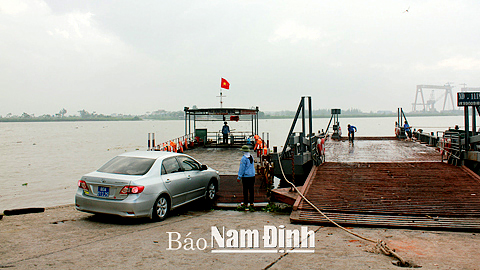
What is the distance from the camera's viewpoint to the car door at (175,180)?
7.77 meters

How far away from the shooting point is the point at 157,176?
24.6 feet

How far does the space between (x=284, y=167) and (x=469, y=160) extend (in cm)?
599

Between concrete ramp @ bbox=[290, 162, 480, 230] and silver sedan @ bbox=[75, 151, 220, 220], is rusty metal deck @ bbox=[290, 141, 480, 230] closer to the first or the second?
concrete ramp @ bbox=[290, 162, 480, 230]

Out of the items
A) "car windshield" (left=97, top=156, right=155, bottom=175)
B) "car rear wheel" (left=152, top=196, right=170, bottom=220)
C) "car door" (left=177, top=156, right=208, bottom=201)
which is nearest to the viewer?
"car rear wheel" (left=152, top=196, right=170, bottom=220)

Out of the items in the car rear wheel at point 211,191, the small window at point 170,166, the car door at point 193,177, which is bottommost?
the car rear wheel at point 211,191

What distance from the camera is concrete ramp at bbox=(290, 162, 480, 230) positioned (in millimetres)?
6973

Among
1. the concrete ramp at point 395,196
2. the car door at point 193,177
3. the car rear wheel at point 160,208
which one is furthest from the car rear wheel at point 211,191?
the concrete ramp at point 395,196

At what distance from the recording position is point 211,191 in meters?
9.62

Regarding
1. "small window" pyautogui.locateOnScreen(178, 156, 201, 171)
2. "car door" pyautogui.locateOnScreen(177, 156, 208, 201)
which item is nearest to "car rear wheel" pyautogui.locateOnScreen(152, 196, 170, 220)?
"car door" pyautogui.locateOnScreen(177, 156, 208, 201)

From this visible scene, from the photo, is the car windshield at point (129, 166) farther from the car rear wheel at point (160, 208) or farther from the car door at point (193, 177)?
the car door at point (193, 177)

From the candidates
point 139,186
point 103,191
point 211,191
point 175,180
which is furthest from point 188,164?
point 103,191

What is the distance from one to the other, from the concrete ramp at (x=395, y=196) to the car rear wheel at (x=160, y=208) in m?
2.75

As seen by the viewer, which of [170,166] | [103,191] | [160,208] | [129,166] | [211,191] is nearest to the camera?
[103,191]

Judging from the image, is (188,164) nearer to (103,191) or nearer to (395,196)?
(103,191)
